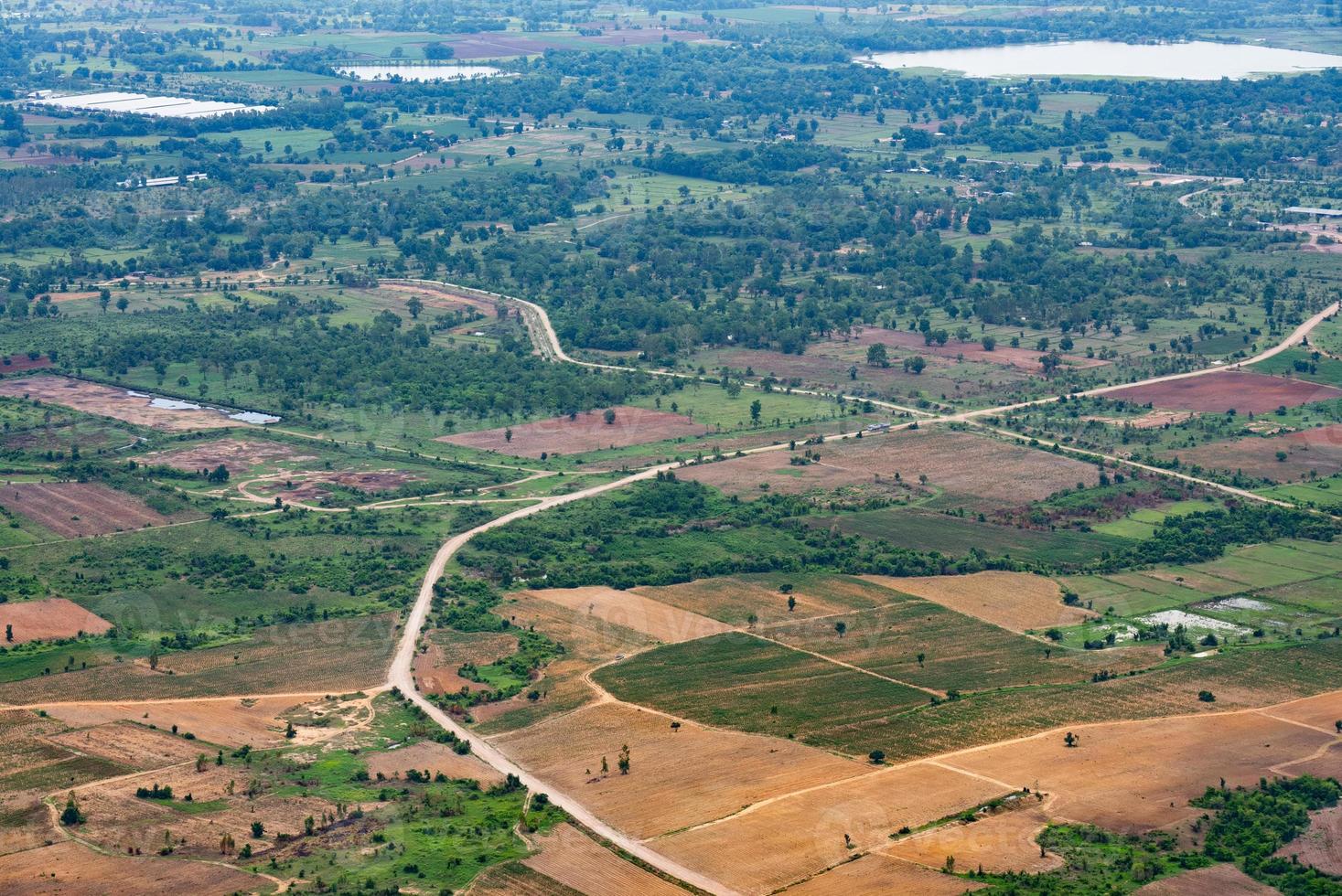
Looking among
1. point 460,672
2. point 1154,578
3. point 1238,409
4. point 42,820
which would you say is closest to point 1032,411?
point 1238,409

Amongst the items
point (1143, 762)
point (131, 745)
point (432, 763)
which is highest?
point (131, 745)

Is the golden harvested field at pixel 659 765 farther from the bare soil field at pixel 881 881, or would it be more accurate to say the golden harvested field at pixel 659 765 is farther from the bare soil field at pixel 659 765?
the bare soil field at pixel 881 881

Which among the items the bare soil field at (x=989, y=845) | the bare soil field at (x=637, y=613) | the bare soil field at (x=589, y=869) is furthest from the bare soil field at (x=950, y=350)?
the bare soil field at (x=589, y=869)

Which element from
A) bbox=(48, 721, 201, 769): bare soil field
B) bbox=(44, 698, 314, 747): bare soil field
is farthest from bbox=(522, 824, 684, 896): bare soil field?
bbox=(48, 721, 201, 769): bare soil field

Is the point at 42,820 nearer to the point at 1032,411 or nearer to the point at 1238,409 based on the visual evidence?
the point at 1032,411

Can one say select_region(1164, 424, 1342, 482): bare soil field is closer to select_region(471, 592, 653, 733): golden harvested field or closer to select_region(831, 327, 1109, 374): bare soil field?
select_region(831, 327, 1109, 374): bare soil field

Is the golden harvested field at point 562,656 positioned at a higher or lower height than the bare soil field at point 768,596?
lower

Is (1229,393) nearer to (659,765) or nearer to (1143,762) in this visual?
(1143,762)

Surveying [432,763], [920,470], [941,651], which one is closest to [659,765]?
[432,763]
